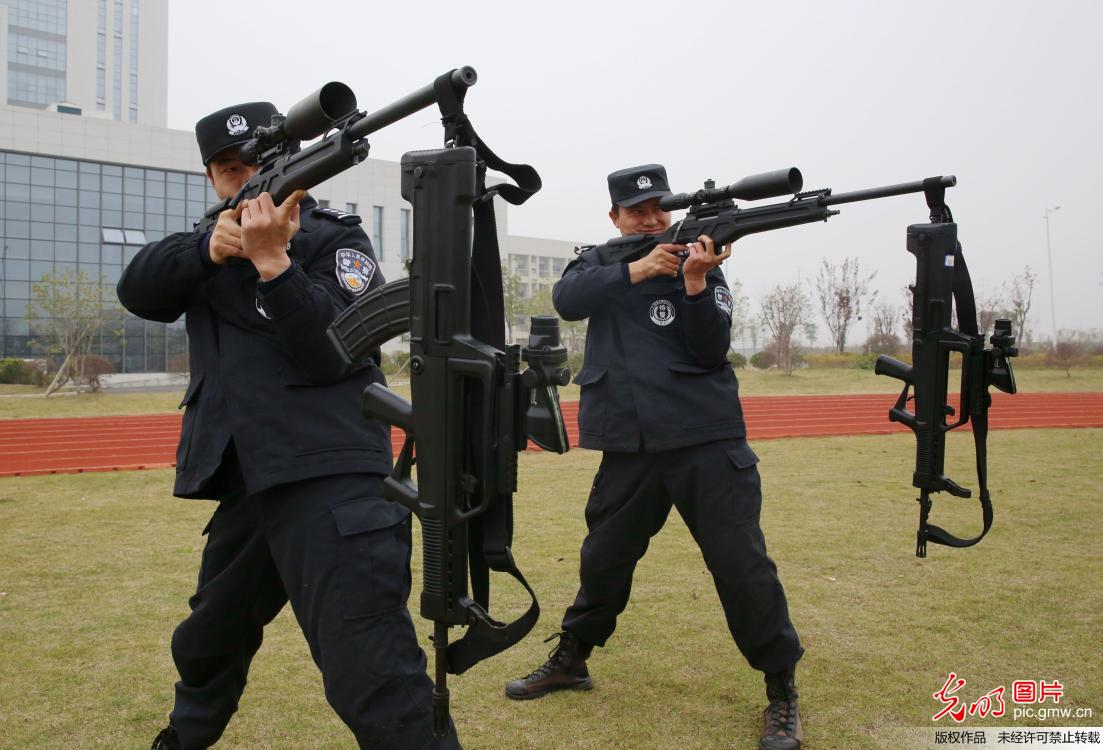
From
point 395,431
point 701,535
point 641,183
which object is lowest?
point 701,535

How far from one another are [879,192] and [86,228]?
45211mm

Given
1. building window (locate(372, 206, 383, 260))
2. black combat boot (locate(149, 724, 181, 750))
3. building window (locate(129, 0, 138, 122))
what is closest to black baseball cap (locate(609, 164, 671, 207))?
black combat boot (locate(149, 724, 181, 750))

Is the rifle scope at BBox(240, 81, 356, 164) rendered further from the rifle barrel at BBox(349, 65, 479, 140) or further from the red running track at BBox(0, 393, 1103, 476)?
the red running track at BBox(0, 393, 1103, 476)

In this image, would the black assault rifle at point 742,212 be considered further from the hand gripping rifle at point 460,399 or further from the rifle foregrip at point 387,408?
the rifle foregrip at point 387,408

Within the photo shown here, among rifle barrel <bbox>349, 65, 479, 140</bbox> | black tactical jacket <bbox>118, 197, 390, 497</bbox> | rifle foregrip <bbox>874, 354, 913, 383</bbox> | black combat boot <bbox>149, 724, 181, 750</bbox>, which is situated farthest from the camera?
rifle foregrip <bbox>874, 354, 913, 383</bbox>

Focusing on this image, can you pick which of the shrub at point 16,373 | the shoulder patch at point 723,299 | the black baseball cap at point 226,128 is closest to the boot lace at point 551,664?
the shoulder patch at point 723,299

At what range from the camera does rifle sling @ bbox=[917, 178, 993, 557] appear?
3744mm

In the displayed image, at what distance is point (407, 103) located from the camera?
6.57 ft

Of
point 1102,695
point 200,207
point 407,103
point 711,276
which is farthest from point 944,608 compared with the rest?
point 200,207

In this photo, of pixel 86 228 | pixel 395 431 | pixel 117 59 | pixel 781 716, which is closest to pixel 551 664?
pixel 781 716

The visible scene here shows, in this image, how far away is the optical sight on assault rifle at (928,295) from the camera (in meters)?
3.74

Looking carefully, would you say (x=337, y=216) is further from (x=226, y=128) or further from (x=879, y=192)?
(x=879, y=192)

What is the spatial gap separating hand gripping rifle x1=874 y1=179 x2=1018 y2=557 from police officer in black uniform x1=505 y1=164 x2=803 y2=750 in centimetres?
88

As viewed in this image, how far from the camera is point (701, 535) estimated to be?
345 centimetres
